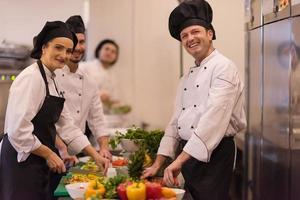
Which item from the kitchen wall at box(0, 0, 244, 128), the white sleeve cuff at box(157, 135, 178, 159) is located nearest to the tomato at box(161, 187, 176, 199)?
the white sleeve cuff at box(157, 135, 178, 159)

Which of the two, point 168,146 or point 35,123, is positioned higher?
point 35,123

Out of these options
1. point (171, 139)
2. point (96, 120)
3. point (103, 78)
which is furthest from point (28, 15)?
point (103, 78)

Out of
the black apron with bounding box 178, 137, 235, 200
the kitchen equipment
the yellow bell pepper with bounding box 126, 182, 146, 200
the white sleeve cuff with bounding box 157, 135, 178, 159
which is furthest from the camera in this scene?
the kitchen equipment

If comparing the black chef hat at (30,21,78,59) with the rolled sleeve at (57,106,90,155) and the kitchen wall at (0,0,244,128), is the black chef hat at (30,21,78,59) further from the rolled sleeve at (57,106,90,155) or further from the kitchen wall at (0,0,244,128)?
the kitchen wall at (0,0,244,128)

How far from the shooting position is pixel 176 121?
1.71m

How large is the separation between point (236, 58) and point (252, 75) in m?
0.37

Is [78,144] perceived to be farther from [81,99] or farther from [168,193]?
[168,193]

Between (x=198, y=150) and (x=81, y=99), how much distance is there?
0.86 meters

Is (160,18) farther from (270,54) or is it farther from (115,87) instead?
(270,54)

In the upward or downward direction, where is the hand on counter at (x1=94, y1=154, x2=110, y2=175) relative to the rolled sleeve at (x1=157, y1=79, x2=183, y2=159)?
downward

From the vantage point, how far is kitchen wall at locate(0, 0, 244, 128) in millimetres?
2262

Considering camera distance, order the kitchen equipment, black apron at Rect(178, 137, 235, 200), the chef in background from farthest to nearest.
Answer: the chef in background → the kitchen equipment → black apron at Rect(178, 137, 235, 200)

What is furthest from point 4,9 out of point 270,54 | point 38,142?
point 270,54

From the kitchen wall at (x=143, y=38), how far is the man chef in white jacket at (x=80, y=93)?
7.3 inches
